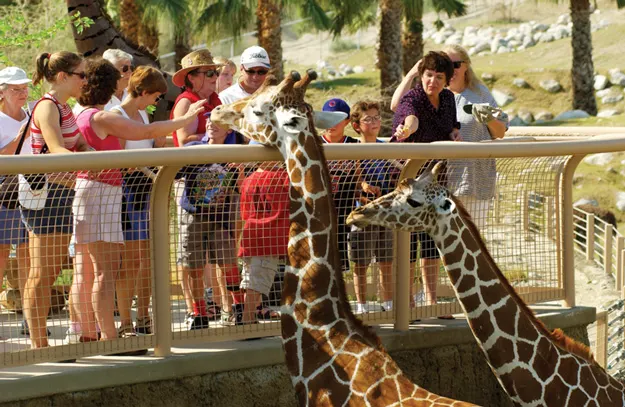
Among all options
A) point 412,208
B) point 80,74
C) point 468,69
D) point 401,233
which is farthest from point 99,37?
point 412,208

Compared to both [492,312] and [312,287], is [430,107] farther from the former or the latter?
[312,287]

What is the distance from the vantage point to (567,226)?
21.6 ft

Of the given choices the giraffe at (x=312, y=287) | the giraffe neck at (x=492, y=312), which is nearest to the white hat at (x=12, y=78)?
the giraffe at (x=312, y=287)

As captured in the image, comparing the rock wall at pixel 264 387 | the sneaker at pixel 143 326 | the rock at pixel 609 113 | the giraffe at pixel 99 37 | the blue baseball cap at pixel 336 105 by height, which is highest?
the rock at pixel 609 113

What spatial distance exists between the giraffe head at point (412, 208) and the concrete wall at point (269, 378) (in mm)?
924

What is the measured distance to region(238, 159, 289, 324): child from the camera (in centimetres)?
550

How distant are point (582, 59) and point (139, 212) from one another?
2347 cm


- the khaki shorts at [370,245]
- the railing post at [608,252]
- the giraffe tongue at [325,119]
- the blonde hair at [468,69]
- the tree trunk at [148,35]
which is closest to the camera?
the giraffe tongue at [325,119]

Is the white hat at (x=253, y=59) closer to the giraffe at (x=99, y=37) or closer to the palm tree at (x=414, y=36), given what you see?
the giraffe at (x=99, y=37)

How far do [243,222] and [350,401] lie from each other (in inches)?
49.4

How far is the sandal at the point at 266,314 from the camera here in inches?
223

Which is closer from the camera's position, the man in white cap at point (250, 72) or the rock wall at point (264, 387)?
the rock wall at point (264, 387)

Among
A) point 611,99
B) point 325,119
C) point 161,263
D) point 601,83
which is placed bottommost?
point 161,263

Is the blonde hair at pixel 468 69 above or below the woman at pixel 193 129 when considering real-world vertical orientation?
above
